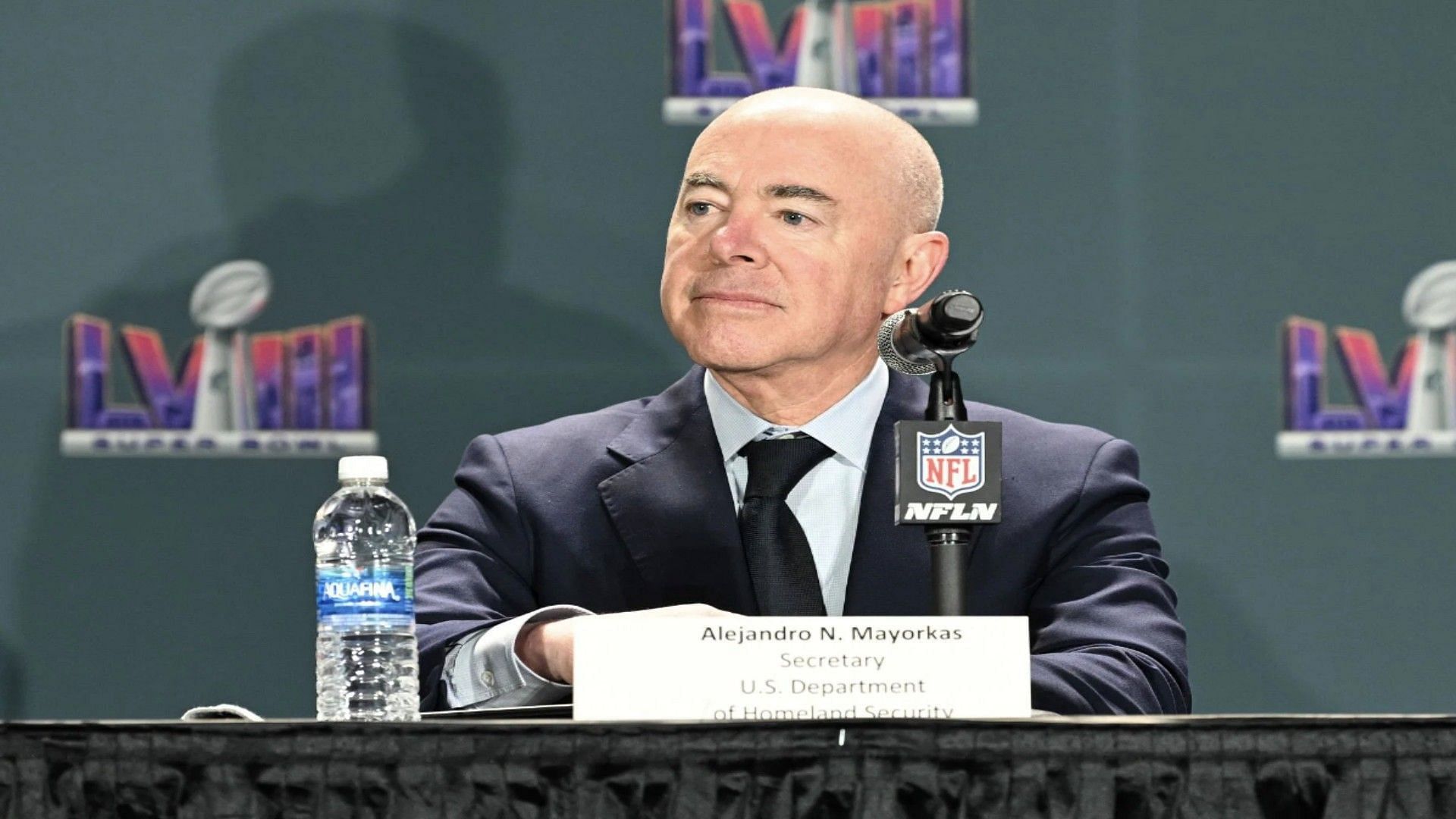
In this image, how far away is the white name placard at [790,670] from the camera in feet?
3.75

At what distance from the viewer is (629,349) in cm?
296

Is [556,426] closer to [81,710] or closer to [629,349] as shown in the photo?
[629,349]

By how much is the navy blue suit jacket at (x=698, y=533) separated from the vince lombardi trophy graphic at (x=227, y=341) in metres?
0.87

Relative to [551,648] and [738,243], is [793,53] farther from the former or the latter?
[551,648]

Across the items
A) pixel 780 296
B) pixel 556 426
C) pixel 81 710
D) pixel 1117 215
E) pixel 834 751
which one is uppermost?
pixel 1117 215

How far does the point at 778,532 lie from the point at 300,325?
3.90 feet

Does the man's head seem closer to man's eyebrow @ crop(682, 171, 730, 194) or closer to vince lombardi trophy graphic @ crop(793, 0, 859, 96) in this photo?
man's eyebrow @ crop(682, 171, 730, 194)

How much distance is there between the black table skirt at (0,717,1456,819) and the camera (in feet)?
3.44

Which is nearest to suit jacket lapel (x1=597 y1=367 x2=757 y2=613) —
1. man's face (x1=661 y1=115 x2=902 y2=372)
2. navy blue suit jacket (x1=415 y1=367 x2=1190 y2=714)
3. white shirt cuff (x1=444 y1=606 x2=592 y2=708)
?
navy blue suit jacket (x1=415 y1=367 x2=1190 y2=714)

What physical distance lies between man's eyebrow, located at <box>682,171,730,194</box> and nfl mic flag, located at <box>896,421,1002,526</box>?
813mm

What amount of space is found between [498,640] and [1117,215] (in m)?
1.71

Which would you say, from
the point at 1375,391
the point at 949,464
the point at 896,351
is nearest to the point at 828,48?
the point at 1375,391

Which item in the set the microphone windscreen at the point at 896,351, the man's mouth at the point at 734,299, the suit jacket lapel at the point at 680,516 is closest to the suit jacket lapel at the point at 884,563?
the suit jacket lapel at the point at 680,516

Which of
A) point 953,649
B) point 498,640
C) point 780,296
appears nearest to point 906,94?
point 780,296
